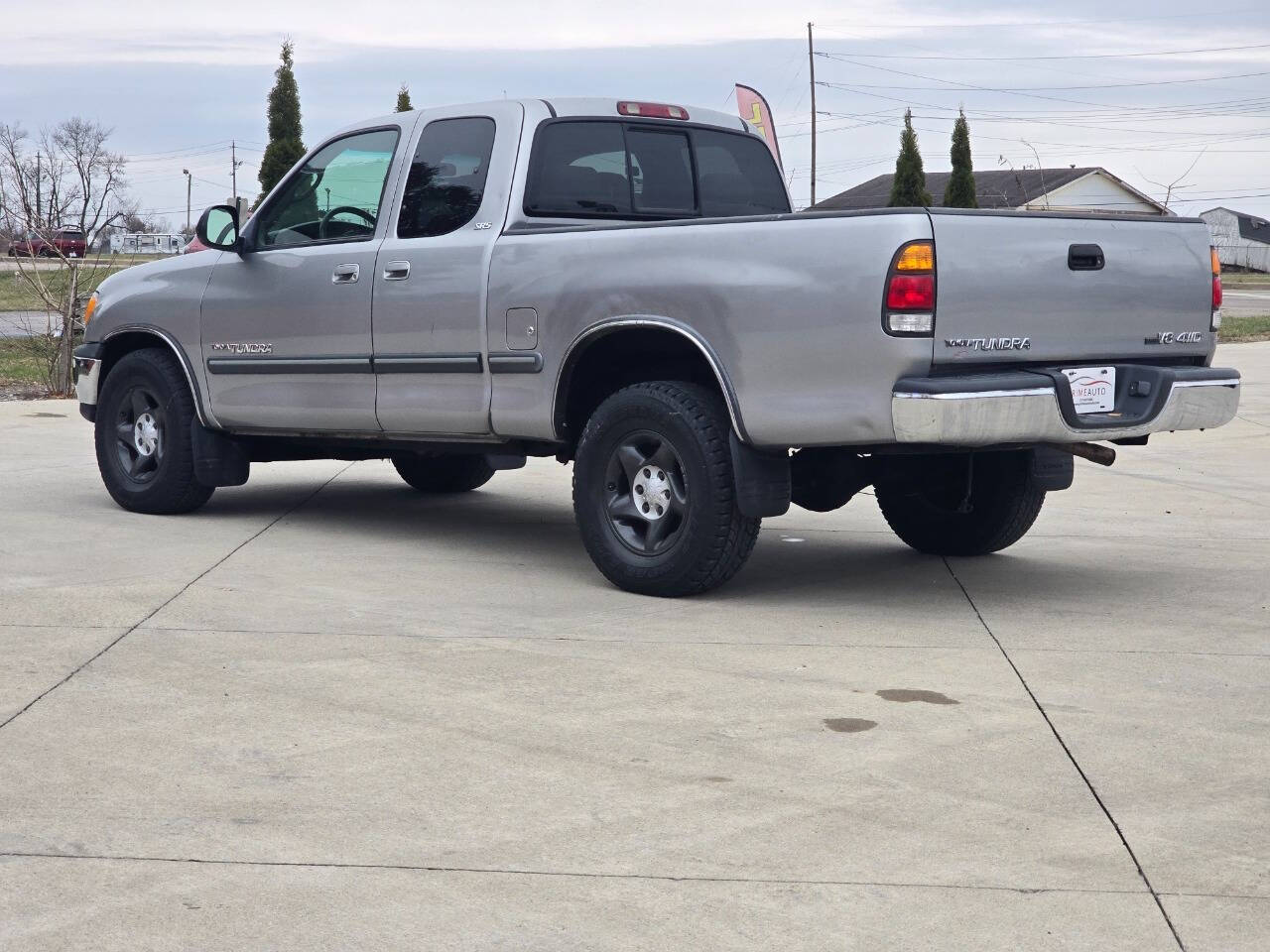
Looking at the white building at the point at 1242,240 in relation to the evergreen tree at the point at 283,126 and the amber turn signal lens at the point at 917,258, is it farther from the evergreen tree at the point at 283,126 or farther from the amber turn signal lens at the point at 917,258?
the amber turn signal lens at the point at 917,258

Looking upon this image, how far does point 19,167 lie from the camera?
58.7 feet

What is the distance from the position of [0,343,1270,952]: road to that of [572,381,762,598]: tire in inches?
6.4

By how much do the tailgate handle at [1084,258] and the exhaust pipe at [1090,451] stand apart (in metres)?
0.66

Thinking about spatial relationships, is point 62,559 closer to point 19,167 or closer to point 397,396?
point 397,396

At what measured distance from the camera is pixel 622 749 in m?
4.51

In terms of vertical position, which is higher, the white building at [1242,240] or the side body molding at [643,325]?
the side body molding at [643,325]

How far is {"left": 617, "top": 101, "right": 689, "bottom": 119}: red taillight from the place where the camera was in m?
7.70

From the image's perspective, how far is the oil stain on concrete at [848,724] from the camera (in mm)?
4723

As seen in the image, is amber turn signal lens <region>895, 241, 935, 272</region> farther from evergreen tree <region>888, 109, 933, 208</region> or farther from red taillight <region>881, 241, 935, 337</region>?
evergreen tree <region>888, 109, 933, 208</region>

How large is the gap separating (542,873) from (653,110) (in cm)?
492

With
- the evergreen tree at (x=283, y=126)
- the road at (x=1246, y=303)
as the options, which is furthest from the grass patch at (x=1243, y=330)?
the evergreen tree at (x=283, y=126)

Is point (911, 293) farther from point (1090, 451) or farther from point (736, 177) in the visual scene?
point (736, 177)

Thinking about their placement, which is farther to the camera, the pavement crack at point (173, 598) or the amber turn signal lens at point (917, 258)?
the amber turn signal lens at point (917, 258)

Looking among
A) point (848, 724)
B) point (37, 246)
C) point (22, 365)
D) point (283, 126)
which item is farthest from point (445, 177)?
point (283, 126)
